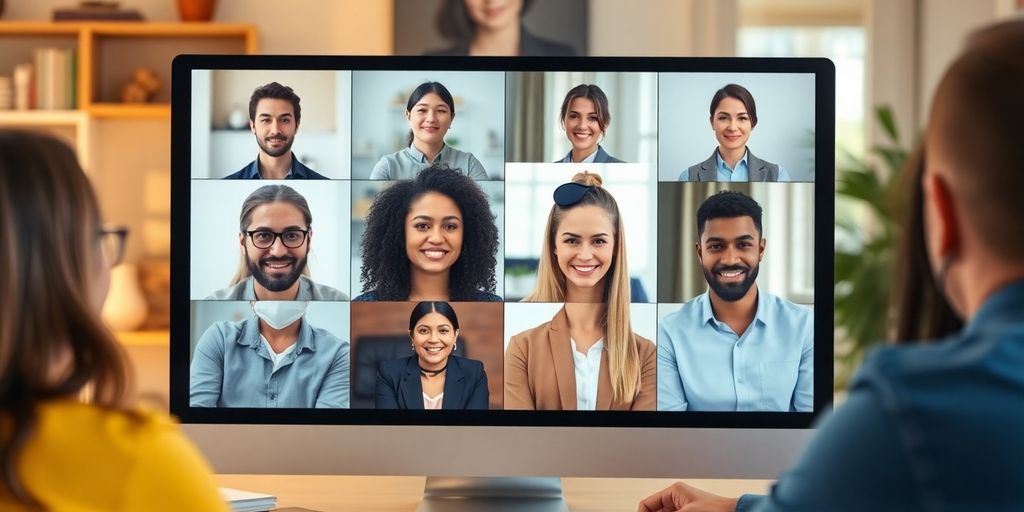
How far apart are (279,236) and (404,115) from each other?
189 mm

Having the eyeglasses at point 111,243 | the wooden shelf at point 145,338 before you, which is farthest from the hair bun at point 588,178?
the wooden shelf at point 145,338

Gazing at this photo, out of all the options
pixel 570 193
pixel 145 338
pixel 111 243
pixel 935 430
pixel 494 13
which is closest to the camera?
pixel 935 430

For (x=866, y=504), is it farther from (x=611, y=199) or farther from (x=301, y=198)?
(x=301, y=198)

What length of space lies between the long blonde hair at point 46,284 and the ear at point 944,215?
509 millimetres

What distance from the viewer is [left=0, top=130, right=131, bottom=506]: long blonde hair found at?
63cm

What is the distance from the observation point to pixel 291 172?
3.71 feet

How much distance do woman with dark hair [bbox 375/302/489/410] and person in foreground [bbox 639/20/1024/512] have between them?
54 centimetres

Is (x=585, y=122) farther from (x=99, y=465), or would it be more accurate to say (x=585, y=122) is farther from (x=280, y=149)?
(x=99, y=465)

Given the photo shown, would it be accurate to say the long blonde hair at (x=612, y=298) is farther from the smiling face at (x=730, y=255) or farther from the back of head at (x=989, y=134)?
the back of head at (x=989, y=134)

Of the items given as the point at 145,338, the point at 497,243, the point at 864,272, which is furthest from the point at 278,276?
the point at 145,338

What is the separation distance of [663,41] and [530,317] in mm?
2273

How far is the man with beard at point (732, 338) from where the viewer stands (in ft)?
3.68

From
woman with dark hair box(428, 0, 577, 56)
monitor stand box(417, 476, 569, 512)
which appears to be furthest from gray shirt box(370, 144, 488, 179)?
woman with dark hair box(428, 0, 577, 56)

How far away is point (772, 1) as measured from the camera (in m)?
3.28
